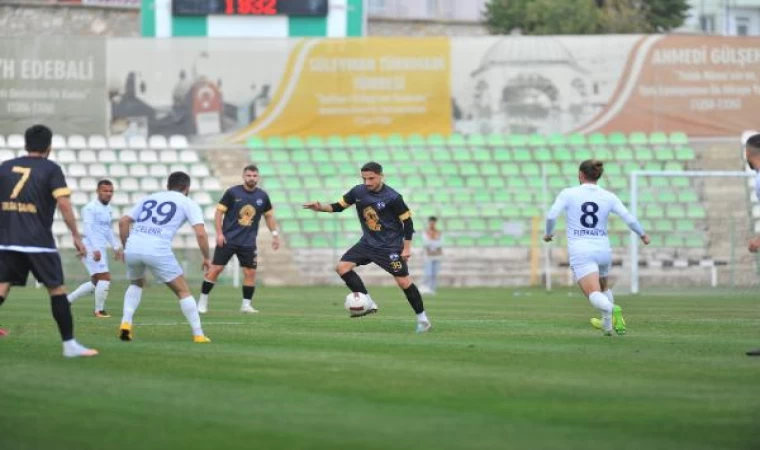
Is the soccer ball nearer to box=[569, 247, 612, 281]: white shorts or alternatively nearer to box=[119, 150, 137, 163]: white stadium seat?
box=[569, 247, 612, 281]: white shorts

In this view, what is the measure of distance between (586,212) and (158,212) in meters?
4.66

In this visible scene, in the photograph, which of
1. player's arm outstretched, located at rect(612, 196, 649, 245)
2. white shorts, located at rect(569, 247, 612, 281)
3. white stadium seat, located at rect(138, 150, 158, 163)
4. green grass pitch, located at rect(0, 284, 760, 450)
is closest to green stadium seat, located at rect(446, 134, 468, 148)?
white stadium seat, located at rect(138, 150, 158, 163)

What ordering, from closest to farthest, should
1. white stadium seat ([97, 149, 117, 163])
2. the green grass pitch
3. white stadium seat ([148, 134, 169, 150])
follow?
1. the green grass pitch
2. white stadium seat ([97, 149, 117, 163])
3. white stadium seat ([148, 134, 169, 150])

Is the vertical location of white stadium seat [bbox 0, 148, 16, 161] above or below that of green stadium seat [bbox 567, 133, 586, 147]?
below

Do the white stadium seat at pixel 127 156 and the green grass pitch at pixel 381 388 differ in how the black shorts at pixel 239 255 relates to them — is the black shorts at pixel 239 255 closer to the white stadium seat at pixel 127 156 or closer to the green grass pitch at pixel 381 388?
the green grass pitch at pixel 381 388

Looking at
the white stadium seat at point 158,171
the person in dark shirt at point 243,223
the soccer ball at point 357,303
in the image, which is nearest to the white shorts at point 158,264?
the soccer ball at point 357,303

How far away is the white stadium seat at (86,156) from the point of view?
1629 inches

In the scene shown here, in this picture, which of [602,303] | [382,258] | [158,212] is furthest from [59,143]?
[602,303]

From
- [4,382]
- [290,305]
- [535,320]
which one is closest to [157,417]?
[4,382]

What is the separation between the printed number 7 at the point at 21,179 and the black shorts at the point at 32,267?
520 millimetres

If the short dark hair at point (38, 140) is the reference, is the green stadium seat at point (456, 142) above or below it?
above

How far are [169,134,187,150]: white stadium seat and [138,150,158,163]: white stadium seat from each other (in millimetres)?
584

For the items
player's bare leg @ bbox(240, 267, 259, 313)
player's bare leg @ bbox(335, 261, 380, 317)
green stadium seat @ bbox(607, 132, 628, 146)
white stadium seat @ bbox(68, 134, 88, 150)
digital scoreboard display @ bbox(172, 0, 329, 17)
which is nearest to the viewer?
player's bare leg @ bbox(335, 261, 380, 317)

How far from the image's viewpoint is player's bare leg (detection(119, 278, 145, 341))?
15.1 meters
